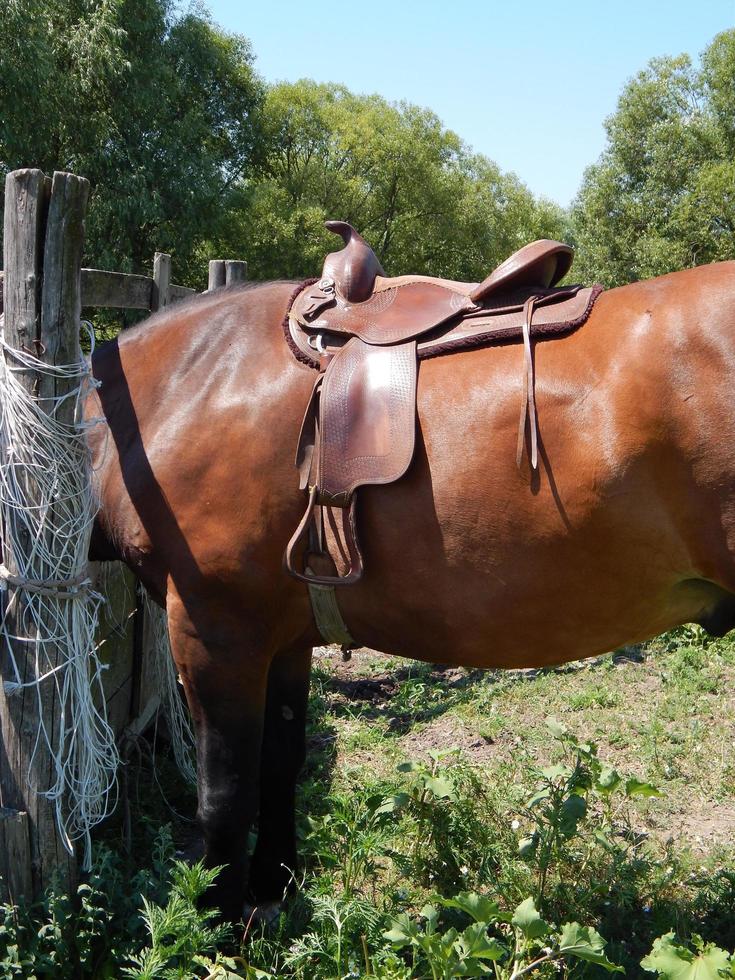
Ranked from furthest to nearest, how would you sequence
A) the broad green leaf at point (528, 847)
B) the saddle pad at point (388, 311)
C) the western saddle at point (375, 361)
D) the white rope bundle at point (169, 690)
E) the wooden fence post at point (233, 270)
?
the wooden fence post at point (233, 270) → the white rope bundle at point (169, 690) → the broad green leaf at point (528, 847) → the saddle pad at point (388, 311) → the western saddle at point (375, 361)

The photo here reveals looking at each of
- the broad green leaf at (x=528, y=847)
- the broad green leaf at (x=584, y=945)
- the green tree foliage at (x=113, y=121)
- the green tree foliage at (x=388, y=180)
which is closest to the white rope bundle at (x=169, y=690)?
the broad green leaf at (x=528, y=847)

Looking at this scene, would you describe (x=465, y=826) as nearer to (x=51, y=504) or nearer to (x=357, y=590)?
(x=357, y=590)

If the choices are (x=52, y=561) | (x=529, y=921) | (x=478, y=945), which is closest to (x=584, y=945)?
(x=529, y=921)

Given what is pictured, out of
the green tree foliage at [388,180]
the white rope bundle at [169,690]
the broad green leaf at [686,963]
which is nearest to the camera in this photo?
the broad green leaf at [686,963]

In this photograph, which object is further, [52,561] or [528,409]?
[52,561]

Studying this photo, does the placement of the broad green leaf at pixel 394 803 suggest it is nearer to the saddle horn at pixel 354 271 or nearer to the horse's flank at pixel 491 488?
the horse's flank at pixel 491 488

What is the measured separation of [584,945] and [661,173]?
86.0 feet

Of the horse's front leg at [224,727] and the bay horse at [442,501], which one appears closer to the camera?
the bay horse at [442,501]

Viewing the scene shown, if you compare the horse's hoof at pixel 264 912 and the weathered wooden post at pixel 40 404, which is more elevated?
the weathered wooden post at pixel 40 404

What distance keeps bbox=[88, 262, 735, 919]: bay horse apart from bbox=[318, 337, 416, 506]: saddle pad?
50mm

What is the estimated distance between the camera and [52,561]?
8.50 ft

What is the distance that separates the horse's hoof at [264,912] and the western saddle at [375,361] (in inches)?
44.0

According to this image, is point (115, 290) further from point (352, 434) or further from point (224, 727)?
point (224, 727)

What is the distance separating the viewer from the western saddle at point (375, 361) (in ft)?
7.17
